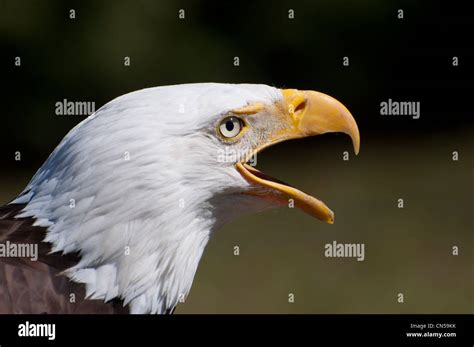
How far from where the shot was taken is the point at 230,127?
3.48 m

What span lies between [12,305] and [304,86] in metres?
9.11

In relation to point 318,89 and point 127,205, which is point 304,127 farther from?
point 318,89

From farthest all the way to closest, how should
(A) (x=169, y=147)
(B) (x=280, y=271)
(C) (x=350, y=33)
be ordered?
(C) (x=350, y=33) → (B) (x=280, y=271) → (A) (x=169, y=147)

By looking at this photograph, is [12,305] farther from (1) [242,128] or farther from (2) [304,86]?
(2) [304,86]

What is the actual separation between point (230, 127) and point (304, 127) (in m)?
0.32

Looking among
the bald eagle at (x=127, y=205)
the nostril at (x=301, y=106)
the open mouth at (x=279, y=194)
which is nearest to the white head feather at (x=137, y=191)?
the bald eagle at (x=127, y=205)

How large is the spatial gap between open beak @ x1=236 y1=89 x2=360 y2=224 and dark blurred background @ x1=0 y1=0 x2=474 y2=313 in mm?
4784

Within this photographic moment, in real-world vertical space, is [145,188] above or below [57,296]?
above

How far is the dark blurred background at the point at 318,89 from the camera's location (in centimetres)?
916

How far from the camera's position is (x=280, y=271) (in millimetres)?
9039

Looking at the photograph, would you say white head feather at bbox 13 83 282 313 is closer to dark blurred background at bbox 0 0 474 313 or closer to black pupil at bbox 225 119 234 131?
black pupil at bbox 225 119 234 131

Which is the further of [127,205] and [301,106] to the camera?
[301,106]

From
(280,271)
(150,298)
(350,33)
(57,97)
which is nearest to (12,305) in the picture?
(150,298)

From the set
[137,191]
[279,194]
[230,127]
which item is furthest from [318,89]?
[137,191]
